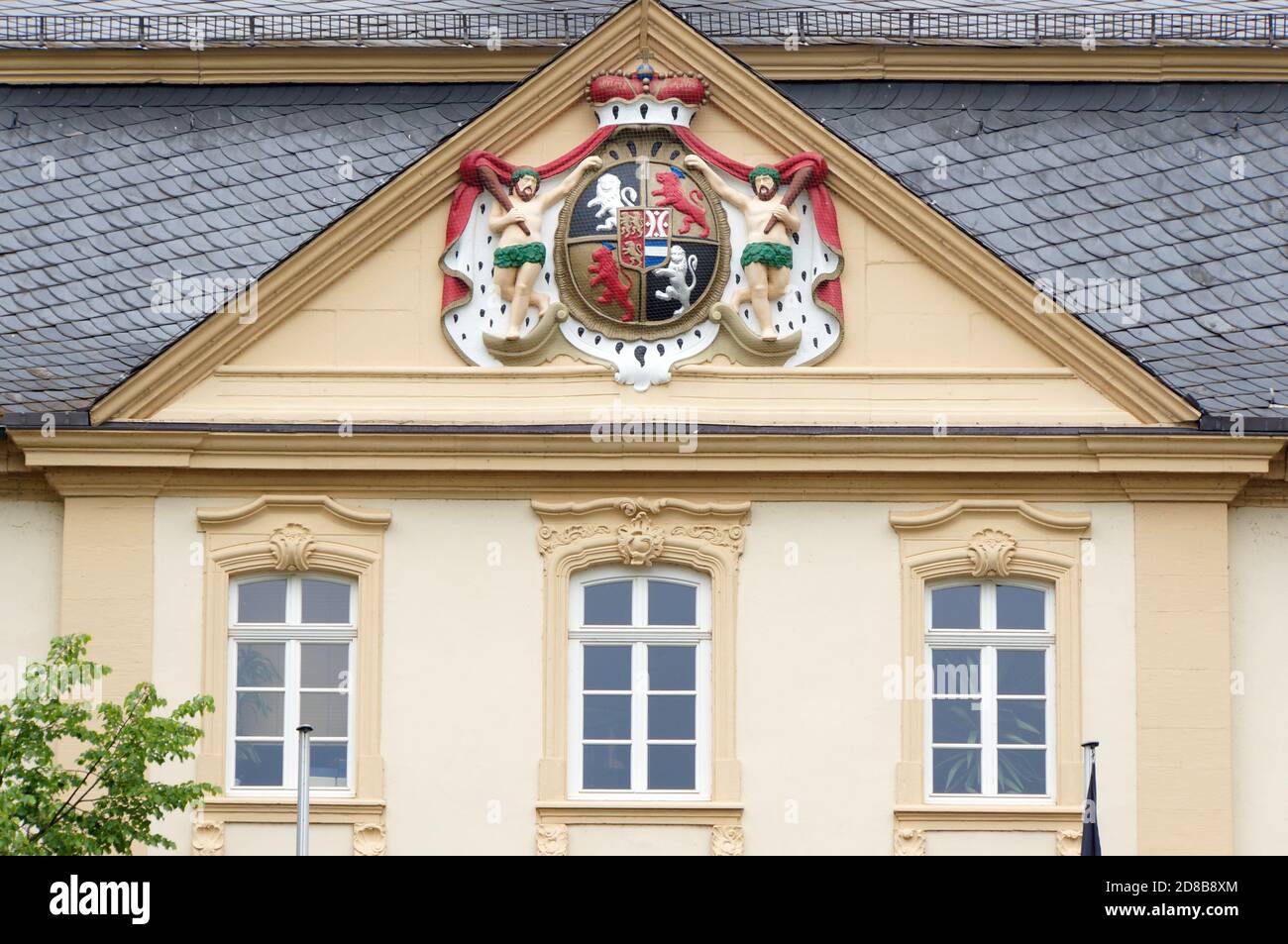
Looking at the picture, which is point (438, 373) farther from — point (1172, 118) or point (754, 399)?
point (1172, 118)

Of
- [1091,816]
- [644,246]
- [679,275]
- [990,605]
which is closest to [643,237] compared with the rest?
[644,246]

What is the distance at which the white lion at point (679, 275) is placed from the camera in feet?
79.3

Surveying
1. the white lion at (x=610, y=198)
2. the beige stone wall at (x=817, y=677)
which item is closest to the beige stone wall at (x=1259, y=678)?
the beige stone wall at (x=817, y=677)

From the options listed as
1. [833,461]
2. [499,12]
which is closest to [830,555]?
[833,461]

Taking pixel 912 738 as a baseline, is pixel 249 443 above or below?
above

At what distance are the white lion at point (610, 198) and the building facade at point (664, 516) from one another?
0.09 feet

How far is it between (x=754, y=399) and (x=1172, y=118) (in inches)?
183

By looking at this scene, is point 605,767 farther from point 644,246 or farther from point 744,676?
point 644,246

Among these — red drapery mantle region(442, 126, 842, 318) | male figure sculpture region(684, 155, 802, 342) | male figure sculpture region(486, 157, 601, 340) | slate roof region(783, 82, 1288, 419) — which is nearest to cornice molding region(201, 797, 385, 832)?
male figure sculpture region(486, 157, 601, 340)

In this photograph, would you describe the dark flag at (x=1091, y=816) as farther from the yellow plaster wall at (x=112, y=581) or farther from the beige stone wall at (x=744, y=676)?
the yellow plaster wall at (x=112, y=581)

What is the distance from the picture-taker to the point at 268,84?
2677 centimetres

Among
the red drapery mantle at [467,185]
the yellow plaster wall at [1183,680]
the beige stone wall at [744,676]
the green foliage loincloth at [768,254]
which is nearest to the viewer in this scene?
the yellow plaster wall at [1183,680]

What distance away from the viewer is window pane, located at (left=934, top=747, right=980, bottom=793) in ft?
78.8

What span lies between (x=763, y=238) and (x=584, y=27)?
3985mm
